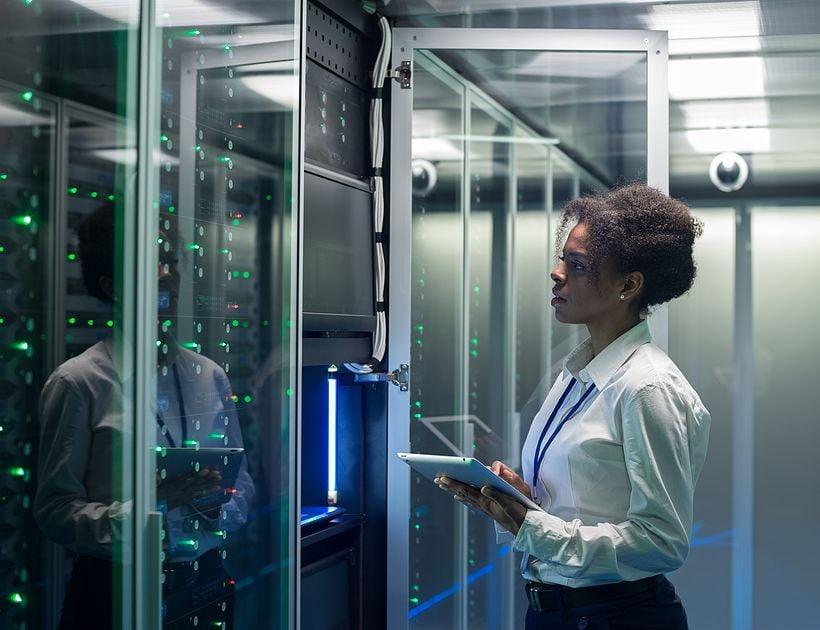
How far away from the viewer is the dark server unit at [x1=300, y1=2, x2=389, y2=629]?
99.0 inches

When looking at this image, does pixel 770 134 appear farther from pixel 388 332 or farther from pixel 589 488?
pixel 589 488

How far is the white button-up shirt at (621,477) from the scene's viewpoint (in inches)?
65.4

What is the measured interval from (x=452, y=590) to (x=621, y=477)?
1.43m

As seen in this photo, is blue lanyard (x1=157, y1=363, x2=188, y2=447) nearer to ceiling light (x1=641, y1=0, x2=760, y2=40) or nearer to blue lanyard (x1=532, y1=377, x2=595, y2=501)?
blue lanyard (x1=532, y1=377, x2=595, y2=501)

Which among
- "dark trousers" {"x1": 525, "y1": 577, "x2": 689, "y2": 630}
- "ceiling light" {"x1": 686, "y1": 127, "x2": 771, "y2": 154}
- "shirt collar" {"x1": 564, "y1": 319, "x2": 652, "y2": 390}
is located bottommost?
"dark trousers" {"x1": 525, "y1": 577, "x2": 689, "y2": 630}

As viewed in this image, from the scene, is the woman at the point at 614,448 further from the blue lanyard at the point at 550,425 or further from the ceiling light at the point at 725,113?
the ceiling light at the point at 725,113

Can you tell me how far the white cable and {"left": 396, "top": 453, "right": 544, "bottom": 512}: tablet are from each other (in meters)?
0.97

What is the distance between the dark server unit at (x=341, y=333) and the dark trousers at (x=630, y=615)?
928 millimetres

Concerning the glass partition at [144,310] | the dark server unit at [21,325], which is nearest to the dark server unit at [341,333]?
the glass partition at [144,310]

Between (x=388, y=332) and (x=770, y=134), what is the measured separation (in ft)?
7.34

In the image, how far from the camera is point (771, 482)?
417 centimetres

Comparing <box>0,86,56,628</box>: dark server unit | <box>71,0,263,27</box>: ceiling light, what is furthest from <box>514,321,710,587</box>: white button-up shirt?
<box>71,0,263,27</box>: ceiling light

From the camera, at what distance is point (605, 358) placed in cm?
184

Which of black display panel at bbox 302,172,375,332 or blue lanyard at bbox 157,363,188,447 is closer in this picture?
blue lanyard at bbox 157,363,188,447
